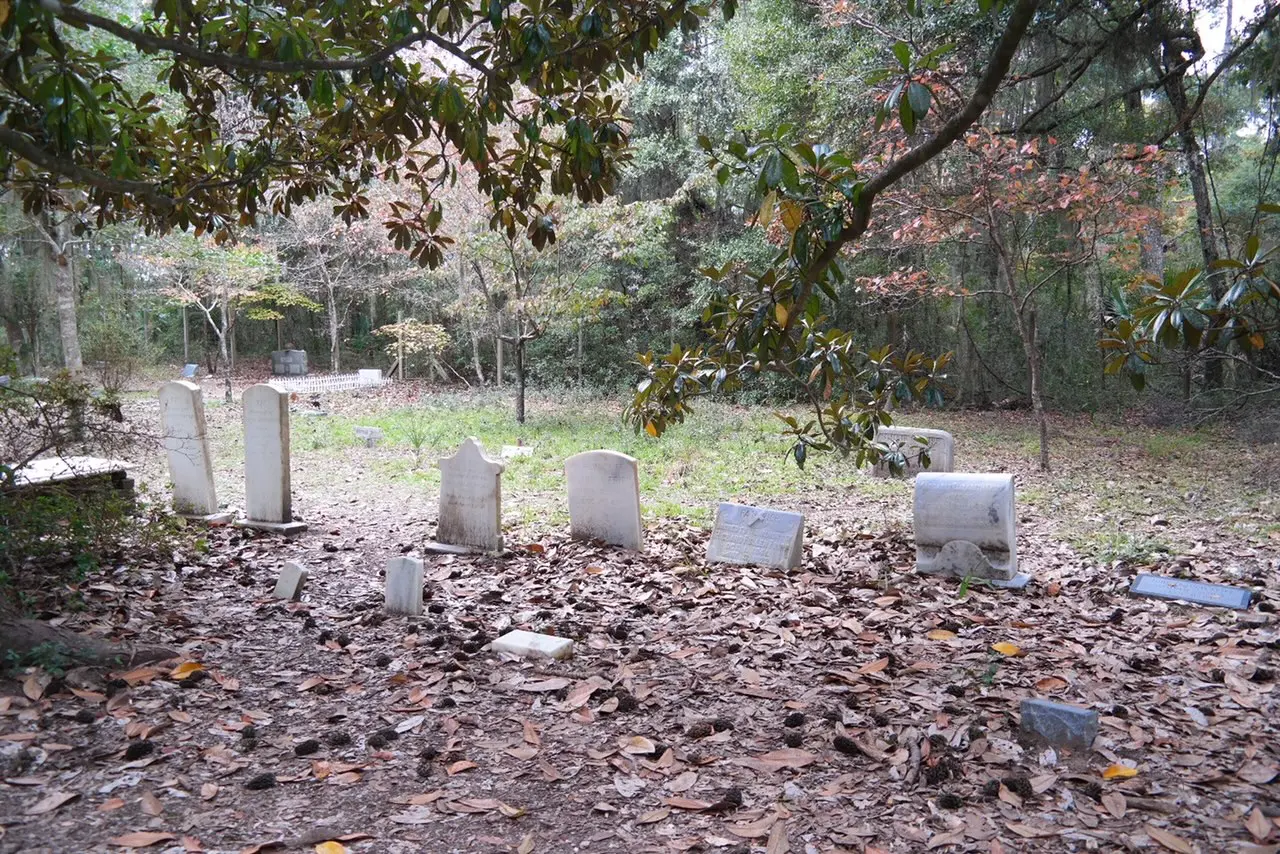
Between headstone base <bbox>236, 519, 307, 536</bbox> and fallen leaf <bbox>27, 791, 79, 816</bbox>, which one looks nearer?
fallen leaf <bbox>27, 791, 79, 816</bbox>

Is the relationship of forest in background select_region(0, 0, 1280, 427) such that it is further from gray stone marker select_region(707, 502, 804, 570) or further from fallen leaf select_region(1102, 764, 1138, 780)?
fallen leaf select_region(1102, 764, 1138, 780)

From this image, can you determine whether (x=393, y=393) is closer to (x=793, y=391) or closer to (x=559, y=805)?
(x=793, y=391)

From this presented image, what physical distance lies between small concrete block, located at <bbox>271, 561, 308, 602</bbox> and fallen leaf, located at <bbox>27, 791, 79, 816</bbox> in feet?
8.10

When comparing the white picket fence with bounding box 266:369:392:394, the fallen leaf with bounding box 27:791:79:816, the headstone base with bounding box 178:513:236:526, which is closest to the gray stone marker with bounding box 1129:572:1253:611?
the fallen leaf with bounding box 27:791:79:816

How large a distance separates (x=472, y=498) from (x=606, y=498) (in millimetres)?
1094

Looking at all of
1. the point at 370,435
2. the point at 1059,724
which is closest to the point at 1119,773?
the point at 1059,724

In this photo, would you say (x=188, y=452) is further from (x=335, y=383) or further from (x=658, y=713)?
(x=335, y=383)

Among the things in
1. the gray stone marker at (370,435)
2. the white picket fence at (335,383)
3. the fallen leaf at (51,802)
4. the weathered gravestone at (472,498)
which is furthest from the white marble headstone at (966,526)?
the white picket fence at (335,383)

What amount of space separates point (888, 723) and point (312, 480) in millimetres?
8305

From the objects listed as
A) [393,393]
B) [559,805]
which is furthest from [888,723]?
[393,393]

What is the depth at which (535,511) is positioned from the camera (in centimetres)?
823

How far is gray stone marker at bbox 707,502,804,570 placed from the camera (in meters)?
6.09

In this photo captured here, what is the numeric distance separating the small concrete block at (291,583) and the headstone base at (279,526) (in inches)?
70.4

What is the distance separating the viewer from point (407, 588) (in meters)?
5.10
